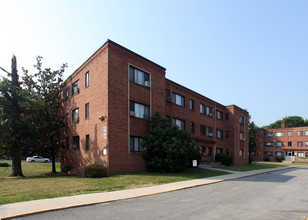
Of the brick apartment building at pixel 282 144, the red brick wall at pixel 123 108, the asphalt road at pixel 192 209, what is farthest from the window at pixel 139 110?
the brick apartment building at pixel 282 144

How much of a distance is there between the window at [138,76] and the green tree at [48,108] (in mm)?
8807

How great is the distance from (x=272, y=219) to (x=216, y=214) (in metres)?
1.48

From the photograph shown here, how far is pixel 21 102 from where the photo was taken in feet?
64.3

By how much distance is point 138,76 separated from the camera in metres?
20.4

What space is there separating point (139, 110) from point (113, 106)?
298 centimetres

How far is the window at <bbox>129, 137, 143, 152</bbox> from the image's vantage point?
18.8 meters

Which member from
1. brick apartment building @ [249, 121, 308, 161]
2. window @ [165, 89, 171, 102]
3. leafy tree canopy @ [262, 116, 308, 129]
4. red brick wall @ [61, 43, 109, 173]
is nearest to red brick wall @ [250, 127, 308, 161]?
brick apartment building @ [249, 121, 308, 161]

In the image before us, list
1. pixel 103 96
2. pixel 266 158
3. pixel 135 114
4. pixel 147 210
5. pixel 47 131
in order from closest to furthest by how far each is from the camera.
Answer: pixel 147 210
pixel 103 96
pixel 135 114
pixel 47 131
pixel 266 158

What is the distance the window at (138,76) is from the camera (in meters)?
19.8

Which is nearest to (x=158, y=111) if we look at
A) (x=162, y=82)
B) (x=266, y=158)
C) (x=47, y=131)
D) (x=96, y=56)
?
(x=162, y=82)

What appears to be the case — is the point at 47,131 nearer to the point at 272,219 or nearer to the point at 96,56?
the point at 96,56

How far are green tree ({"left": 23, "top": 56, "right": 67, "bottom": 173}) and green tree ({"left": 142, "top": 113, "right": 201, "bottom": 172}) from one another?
976cm

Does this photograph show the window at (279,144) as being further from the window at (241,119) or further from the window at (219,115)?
the window at (219,115)

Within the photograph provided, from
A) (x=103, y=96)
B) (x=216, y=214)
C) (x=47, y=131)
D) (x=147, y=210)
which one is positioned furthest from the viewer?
(x=47, y=131)
